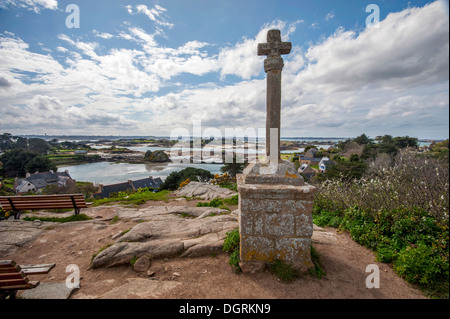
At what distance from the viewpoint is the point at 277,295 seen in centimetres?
275

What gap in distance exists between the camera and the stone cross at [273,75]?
11.3 feet

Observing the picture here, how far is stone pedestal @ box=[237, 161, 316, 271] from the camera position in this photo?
308 centimetres

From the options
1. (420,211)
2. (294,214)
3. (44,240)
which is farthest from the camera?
(44,240)

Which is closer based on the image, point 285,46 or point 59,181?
point 285,46

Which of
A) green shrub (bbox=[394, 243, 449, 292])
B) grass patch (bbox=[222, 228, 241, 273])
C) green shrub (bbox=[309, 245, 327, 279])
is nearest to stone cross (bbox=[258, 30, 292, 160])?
grass patch (bbox=[222, 228, 241, 273])

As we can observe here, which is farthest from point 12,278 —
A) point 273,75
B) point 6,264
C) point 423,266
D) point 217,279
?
point 423,266

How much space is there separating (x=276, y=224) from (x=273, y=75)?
2.74 meters

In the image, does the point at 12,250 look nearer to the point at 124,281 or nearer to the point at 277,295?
the point at 124,281

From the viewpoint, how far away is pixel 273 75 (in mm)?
3521

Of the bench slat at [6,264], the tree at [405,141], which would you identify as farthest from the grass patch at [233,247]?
the tree at [405,141]

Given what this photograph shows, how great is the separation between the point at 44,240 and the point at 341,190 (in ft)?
31.7

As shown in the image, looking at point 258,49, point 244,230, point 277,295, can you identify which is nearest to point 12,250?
point 244,230

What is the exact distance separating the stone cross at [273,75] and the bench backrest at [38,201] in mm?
6919

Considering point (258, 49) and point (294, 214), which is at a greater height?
point (258, 49)
